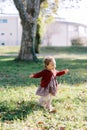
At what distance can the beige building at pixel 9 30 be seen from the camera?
2746 inches

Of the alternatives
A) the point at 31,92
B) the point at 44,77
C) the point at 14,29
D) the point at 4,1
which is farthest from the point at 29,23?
the point at 14,29

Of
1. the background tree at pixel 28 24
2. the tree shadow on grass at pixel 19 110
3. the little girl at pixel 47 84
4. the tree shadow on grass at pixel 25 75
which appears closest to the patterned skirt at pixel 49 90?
the little girl at pixel 47 84

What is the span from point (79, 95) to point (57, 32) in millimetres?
64371

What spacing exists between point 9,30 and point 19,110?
63633 mm

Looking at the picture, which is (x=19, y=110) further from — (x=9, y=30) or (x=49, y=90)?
(x=9, y=30)

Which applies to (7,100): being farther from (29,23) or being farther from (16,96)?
(29,23)

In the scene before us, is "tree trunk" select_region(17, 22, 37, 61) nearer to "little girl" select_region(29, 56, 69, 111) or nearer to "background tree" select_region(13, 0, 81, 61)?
"background tree" select_region(13, 0, 81, 61)

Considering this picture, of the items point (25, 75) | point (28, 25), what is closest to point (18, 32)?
point (28, 25)

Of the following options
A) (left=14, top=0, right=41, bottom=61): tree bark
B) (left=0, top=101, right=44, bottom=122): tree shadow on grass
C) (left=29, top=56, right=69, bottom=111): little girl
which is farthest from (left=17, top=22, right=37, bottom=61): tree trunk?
(left=29, top=56, right=69, bottom=111): little girl

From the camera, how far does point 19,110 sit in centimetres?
728

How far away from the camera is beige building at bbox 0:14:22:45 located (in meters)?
69.8

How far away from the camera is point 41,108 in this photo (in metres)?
7.47

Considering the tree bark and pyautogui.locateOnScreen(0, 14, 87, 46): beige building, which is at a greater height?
the tree bark

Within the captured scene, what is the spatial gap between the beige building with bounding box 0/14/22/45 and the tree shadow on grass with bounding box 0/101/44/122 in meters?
62.0
